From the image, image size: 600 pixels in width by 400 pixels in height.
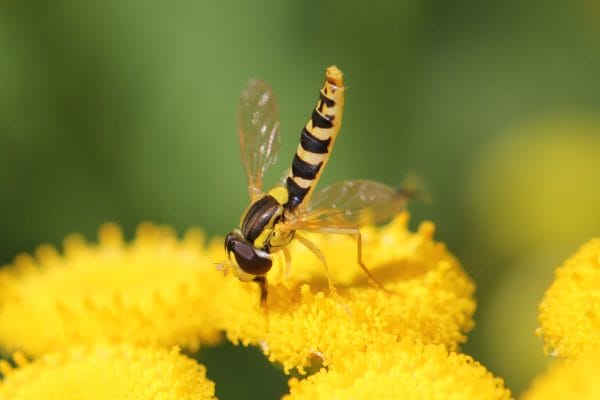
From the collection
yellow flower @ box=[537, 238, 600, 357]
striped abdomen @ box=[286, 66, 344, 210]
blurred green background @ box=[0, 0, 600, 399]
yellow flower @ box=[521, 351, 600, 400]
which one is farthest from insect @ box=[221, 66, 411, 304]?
blurred green background @ box=[0, 0, 600, 399]

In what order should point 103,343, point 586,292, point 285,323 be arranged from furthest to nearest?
point 103,343
point 285,323
point 586,292

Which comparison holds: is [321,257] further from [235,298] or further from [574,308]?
[574,308]

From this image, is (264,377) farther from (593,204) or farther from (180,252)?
(593,204)

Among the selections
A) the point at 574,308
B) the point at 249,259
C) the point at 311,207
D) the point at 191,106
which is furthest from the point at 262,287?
the point at 191,106

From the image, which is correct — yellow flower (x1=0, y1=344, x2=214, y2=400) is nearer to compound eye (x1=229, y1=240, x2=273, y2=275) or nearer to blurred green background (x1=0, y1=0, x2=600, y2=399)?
compound eye (x1=229, y1=240, x2=273, y2=275)

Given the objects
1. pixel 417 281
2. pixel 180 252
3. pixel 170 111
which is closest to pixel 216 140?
pixel 170 111

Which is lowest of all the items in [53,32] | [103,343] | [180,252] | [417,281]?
[417,281]
